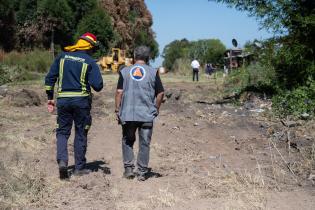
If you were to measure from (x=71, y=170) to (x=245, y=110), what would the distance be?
27.3ft

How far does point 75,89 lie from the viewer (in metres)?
6.81

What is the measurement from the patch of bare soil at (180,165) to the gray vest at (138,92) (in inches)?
32.7

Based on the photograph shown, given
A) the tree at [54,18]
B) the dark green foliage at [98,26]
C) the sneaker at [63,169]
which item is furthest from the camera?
the dark green foliage at [98,26]

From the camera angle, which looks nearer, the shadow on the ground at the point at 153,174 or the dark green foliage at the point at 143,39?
the shadow on the ground at the point at 153,174

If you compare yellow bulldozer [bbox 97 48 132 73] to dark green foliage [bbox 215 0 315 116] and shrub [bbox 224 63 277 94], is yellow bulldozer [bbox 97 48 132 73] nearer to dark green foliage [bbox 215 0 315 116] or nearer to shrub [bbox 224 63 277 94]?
shrub [bbox 224 63 277 94]

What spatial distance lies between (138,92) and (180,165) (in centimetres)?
169

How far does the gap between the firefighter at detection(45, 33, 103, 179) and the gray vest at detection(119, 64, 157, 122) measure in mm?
371

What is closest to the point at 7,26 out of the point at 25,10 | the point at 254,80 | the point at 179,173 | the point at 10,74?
the point at 25,10

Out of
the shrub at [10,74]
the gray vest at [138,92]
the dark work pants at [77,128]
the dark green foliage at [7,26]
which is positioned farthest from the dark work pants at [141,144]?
the dark green foliage at [7,26]

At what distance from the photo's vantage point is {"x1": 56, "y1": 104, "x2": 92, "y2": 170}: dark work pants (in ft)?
22.4

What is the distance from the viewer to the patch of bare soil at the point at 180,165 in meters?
5.67

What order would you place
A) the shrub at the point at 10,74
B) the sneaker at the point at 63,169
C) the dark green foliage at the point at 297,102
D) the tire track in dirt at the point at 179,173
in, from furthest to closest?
the shrub at the point at 10,74
the dark green foliage at the point at 297,102
the sneaker at the point at 63,169
the tire track in dirt at the point at 179,173

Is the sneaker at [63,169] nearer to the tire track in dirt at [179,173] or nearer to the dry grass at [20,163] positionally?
the tire track in dirt at [179,173]

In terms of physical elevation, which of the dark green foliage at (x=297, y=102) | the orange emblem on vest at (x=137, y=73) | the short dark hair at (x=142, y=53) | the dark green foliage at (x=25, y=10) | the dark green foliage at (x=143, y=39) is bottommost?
the dark green foliage at (x=297, y=102)
